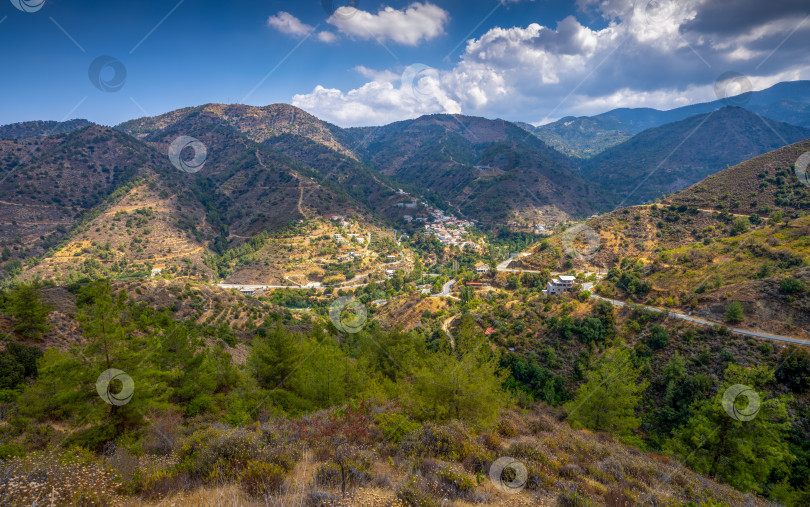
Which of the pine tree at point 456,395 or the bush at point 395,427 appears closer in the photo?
the bush at point 395,427

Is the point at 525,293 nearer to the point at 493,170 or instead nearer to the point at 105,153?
the point at 493,170

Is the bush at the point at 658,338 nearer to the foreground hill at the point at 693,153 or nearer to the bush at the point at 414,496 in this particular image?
the bush at the point at 414,496

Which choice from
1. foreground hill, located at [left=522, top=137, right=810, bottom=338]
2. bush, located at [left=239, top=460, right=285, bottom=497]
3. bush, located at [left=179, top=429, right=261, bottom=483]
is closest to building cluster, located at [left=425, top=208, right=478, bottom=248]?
foreground hill, located at [left=522, top=137, right=810, bottom=338]

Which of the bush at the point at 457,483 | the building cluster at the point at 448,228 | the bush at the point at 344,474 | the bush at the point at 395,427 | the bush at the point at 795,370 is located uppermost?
the building cluster at the point at 448,228

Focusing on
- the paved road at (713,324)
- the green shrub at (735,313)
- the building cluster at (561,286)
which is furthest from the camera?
the building cluster at (561,286)

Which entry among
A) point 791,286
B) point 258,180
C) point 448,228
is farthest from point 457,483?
point 258,180

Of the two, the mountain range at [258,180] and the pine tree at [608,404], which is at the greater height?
the mountain range at [258,180]

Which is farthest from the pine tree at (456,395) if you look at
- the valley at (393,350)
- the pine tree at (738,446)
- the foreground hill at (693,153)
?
the foreground hill at (693,153)

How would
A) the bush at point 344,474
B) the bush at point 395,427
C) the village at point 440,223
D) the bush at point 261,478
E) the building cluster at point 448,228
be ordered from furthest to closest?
the village at point 440,223, the building cluster at point 448,228, the bush at point 395,427, the bush at point 344,474, the bush at point 261,478
